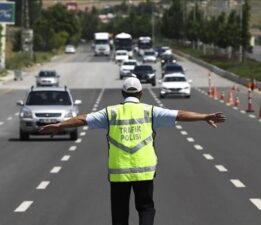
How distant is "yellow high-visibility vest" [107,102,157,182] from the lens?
26.1ft

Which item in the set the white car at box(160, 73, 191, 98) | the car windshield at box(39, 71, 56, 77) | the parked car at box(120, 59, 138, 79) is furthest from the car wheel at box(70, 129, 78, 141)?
the parked car at box(120, 59, 138, 79)

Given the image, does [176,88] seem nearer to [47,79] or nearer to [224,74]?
[47,79]

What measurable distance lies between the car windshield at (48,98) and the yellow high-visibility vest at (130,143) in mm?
20204

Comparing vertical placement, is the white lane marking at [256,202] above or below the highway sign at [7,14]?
above

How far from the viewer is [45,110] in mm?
27266

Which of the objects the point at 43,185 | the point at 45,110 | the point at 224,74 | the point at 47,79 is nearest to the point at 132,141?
the point at 43,185

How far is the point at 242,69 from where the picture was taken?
80562 millimetres

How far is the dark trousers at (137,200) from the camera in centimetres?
800

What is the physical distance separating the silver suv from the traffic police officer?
729 inches

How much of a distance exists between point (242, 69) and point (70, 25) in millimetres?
115083

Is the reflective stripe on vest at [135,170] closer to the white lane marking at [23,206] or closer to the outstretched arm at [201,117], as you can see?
the outstretched arm at [201,117]

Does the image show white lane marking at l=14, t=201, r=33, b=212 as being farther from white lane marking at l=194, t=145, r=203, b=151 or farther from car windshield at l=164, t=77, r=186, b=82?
car windshield at l=164, t=77, r=186, b=82

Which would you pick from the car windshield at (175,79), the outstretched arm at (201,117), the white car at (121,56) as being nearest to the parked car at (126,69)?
the car windshield at (175,79)

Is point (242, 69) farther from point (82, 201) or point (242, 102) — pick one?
point (82, 201)
